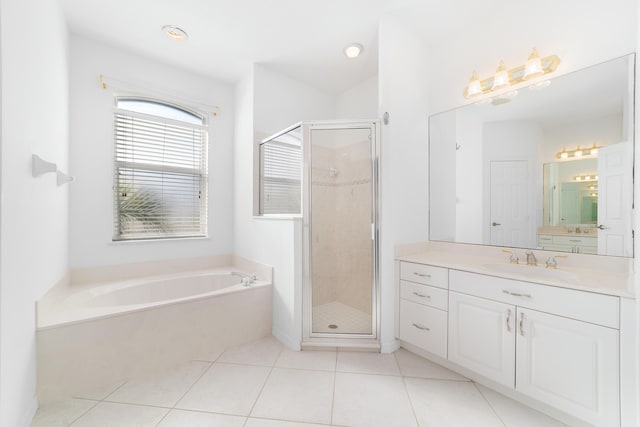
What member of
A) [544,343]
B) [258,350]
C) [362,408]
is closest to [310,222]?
[258,350]

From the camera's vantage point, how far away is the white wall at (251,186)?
83.8 inches

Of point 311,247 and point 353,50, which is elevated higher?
point 353,50

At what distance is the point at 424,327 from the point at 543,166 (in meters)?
1.41

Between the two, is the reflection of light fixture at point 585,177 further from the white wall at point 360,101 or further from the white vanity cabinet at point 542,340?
the white wall at point 360,101

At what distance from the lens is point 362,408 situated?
4.75 feet

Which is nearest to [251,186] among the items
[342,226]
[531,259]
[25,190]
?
[342,226]

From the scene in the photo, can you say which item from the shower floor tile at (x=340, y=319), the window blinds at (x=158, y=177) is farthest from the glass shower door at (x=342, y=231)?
the window blinds at (x=158, y=177)

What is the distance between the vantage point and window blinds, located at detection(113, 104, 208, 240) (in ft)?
8.11

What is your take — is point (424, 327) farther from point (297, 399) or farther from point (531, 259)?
point (297, 399)

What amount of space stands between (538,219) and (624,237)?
41cm

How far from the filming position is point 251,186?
2693 mm

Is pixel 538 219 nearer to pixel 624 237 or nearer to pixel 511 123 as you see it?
pixel 624 237

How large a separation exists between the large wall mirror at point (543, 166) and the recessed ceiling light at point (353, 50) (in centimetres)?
93

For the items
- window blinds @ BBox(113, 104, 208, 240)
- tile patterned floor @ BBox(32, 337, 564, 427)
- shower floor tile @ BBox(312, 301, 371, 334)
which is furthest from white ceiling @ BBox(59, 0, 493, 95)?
tile patterned floor @ BBox(32, 337, 564, 427)
